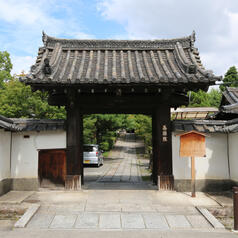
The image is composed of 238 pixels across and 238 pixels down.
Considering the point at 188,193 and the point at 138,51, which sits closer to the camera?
the point at 188,193

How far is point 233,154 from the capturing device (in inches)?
337

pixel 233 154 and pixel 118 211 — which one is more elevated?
pixel 233 154

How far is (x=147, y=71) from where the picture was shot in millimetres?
8617

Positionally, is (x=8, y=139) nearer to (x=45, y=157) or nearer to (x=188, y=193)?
(x=45, y=157)

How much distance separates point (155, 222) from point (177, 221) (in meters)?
0.58


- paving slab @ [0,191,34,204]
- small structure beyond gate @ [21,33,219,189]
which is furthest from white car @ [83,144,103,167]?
paving slab @ [0,191,34,204]

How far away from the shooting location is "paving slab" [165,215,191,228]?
230 inches

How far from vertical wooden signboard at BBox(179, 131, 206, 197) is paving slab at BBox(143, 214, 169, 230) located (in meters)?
2.31

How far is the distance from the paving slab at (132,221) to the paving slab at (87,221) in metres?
0.70

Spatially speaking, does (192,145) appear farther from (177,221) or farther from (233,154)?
(177,221)

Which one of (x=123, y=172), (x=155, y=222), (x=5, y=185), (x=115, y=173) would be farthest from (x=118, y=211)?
(x=123, y=172)

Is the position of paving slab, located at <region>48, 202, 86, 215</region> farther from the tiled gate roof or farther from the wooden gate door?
the tiled gate roof

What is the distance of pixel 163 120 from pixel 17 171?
587 centimetres

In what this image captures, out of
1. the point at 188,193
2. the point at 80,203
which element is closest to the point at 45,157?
the point at 80,203
